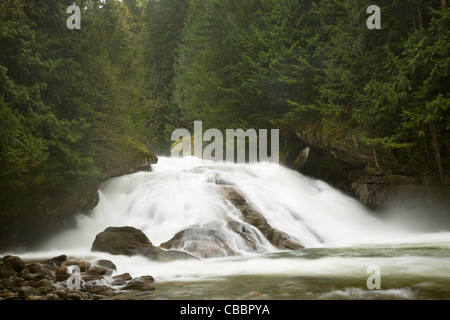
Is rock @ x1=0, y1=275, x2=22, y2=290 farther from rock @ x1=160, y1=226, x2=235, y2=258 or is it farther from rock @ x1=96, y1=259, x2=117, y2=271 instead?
rock @ x1=160, y1=226, x2=235, y2=258

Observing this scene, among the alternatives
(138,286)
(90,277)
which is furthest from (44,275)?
(138,286)

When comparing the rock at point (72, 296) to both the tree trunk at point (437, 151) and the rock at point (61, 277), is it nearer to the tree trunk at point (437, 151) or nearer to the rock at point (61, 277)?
the rock at point (61, 277)

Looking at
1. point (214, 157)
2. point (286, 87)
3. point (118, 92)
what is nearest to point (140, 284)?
point (118, 92)

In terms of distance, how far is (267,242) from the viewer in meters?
11.1

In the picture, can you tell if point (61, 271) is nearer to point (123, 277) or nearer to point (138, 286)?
point (123, 277)

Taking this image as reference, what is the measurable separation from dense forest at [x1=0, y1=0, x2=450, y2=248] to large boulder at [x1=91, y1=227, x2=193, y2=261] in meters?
2.12

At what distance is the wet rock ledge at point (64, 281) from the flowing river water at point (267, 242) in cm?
54

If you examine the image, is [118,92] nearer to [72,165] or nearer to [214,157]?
[72,165]

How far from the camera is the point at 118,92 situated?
12.6m

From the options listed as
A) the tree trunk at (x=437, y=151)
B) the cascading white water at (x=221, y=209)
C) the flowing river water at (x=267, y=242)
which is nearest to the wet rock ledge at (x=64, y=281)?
the flowing river water at (x=267, y=242)

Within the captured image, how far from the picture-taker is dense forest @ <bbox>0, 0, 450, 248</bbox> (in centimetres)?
961

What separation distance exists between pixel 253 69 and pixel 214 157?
673 cm

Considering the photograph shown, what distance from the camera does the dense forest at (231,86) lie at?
31.5ft
